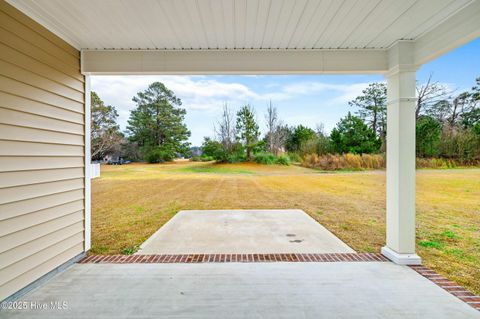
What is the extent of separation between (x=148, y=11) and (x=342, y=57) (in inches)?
83.0

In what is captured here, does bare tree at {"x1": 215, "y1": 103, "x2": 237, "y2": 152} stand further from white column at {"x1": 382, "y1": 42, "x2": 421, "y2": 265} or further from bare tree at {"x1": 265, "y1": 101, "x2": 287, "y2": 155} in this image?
white column at {"x1": 382, "y1": 42, "x2": 421, "y2": 265}

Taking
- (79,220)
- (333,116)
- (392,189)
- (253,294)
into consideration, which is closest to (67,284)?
(79,220)

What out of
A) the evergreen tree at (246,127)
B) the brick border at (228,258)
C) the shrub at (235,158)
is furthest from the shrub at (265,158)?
the brick border at (228,258)

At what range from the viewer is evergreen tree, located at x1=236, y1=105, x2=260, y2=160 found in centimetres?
1656

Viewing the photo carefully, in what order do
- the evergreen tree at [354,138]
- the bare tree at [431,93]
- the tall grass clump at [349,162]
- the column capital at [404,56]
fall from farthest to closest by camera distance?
the evergreen tree at [354,138], the tall grass clump at [349,162], the bare tree at [431,93], the column capital at [404,56]

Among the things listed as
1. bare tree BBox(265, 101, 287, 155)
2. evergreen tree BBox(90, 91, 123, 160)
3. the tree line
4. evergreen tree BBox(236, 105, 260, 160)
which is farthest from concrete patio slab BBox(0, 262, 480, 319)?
bare tree BBox(265, 101, 287, 155)

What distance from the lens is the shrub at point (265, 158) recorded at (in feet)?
52.3

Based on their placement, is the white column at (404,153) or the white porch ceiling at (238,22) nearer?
the white porch ceiling at (238,22)

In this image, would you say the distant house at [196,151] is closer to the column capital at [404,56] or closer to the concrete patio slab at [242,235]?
the concrete patio slab at [242,235]

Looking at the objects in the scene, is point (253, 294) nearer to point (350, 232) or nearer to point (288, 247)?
point (288, 247)

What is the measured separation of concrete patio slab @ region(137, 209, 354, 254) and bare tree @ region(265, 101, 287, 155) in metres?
12.4

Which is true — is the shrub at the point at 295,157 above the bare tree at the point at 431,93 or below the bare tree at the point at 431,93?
below

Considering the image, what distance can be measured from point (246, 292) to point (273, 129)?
15.9 meters

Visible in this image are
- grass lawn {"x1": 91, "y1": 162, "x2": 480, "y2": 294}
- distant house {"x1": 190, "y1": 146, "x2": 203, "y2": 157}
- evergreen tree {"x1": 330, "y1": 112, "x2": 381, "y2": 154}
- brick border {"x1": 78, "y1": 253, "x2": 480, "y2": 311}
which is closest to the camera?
brick border {"x1": 78, "y1": 253, "x2": 480, "y2": 311}
